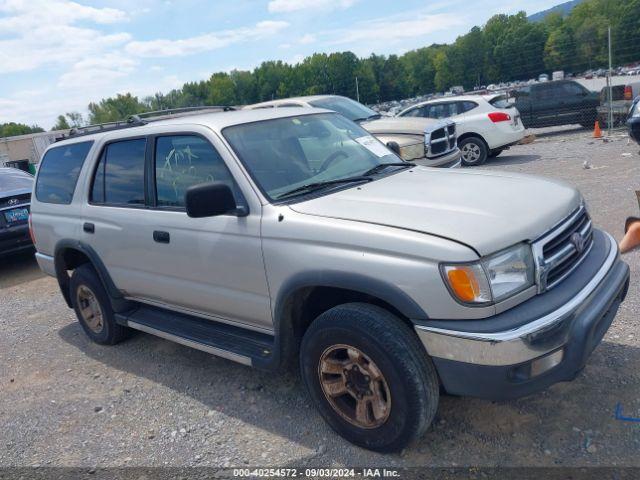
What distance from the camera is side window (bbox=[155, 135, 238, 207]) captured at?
3787 mm

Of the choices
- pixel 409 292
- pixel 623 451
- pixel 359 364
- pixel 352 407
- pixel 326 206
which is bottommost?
pixel 623 451

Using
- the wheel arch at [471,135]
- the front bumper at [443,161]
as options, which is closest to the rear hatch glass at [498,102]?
the wheel arch at [471,135]

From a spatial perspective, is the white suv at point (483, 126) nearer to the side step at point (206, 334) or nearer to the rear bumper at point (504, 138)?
the rear bumper at point (504, 138)

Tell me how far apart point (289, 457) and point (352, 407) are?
0.48 m

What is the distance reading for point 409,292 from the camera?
278 cm

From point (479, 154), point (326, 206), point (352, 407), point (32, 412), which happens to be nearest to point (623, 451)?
point (352, 407)

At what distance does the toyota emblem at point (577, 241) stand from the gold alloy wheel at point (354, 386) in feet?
4.30

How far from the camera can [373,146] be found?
14.6 feet

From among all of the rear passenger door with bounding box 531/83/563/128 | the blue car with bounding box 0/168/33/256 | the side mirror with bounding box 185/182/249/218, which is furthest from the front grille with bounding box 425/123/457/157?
the rear passenger door with bounding box 531/83/563/128

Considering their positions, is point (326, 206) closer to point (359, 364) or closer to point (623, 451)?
point (359, 364)

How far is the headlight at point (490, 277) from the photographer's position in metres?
2.68

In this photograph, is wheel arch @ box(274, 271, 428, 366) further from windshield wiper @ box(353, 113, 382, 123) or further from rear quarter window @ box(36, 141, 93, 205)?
windshield wiper @ box(353, 113, 382, 123)

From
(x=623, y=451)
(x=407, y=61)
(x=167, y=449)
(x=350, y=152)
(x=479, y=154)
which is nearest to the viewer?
(x=623, y=451)

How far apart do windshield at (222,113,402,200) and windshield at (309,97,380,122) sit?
602cm
